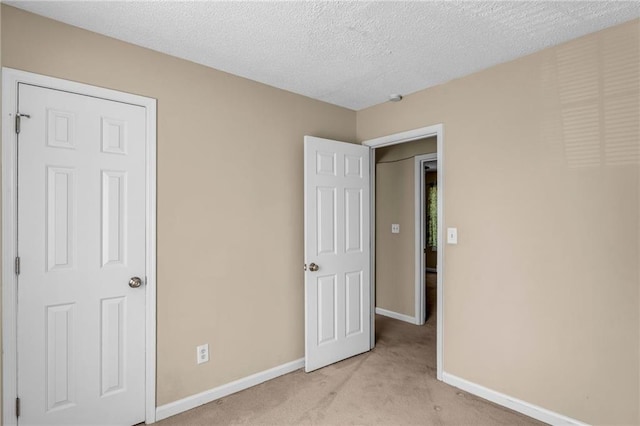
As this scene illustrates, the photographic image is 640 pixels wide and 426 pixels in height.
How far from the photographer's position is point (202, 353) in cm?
250

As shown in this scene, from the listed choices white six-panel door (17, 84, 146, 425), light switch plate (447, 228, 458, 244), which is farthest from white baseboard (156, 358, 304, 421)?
light switch plate (447, 228, 458, 244)

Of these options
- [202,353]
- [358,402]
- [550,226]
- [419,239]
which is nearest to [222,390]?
[202,353]

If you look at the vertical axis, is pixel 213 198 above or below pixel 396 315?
above

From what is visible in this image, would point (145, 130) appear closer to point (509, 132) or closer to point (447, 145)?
point (447, 145)

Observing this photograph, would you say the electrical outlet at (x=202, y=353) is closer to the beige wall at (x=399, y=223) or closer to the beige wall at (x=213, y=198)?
the beige wall at (x=213, y=198)

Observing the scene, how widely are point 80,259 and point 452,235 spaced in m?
2.52

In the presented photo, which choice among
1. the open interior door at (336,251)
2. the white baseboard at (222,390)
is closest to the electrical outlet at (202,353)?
the white baseboard at (222,390)

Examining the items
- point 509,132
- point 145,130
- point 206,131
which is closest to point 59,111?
point 145,130

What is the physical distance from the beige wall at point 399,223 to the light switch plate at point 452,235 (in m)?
1.56

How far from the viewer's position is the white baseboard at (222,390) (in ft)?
7.63

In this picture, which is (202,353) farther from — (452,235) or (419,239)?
(419,239)

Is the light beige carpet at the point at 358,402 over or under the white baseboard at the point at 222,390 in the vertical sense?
under

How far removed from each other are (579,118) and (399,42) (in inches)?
46.5

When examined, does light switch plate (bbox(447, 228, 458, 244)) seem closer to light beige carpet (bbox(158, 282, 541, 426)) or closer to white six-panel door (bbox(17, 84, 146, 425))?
light beige carpet (bbox(158, 282, 541, 426))
